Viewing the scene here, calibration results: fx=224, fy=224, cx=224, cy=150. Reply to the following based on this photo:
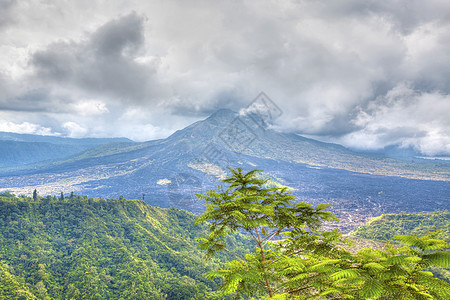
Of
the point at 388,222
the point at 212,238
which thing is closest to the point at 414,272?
the point at 212,238

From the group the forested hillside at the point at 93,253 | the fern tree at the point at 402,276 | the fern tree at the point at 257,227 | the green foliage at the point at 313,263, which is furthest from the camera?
the forested hillside at the point at 93,253

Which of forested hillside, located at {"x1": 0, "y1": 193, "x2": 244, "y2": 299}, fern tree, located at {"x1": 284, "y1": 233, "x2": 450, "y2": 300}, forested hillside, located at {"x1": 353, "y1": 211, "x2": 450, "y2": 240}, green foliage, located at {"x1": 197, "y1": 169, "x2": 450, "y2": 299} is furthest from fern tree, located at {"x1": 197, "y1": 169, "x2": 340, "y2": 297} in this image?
forested hillside, located at {"x1": 353, "y1": 211, "x2": 450, "y2": 240}

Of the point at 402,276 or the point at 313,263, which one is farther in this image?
the point at 313,263

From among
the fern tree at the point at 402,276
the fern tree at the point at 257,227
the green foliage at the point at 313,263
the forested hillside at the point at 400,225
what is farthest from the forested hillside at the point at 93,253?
the forested hillside at the point at 400,225

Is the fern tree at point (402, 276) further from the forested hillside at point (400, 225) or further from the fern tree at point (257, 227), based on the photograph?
the forested hillside at point (400, 225)

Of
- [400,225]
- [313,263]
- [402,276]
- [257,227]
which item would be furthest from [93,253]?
[400,225]

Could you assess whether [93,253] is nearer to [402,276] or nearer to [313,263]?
[313,263]
